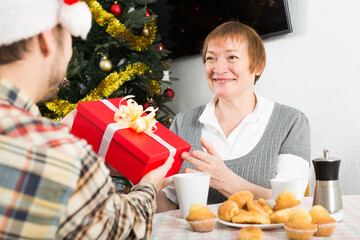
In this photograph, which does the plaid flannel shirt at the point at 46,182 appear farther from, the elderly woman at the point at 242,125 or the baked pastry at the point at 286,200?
the elderly woman at the point at 242,125

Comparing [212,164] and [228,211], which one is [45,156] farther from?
[212,164]

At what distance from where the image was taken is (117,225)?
639mm

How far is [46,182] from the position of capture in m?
0.53

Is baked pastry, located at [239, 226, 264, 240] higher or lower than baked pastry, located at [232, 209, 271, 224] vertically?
higher

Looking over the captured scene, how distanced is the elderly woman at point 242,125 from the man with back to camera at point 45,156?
27.8 inches

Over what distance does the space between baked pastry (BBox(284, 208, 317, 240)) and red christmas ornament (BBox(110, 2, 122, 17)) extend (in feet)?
5.67

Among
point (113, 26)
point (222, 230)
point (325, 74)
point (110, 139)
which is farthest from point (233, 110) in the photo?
point (113, 26)

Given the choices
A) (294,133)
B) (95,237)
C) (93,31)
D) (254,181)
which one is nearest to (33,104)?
(95,237)

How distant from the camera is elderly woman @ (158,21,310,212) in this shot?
4.63ft

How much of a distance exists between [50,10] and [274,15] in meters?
1.68

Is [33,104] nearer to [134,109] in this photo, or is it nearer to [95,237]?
[95,237]

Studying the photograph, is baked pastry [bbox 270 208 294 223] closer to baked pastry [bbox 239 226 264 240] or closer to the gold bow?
baked pastry [bbox 239 226 264 240]

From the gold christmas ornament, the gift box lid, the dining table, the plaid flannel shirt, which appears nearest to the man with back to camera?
the plaid flannel shirt

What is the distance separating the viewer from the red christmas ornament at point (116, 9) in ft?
6.90
